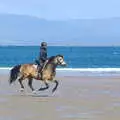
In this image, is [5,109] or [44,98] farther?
[44,98]

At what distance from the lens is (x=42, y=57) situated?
2083cm

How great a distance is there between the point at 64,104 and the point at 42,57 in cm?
250

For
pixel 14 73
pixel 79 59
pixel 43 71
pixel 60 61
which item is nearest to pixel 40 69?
pixel 43 71

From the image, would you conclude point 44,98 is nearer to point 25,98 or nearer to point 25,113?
point 25,98

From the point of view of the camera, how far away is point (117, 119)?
49.5ft

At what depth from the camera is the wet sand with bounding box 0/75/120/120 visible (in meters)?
15.7

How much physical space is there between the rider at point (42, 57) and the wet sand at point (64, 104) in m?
1.01

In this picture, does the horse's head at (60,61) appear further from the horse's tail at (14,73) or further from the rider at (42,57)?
the horse's tail at (14,73)

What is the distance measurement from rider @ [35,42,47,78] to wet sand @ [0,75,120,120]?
3.32 ft

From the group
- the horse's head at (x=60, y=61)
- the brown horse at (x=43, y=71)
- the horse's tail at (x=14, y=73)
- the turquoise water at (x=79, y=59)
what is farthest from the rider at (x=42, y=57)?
the turquoise water at (x=79, y=59)

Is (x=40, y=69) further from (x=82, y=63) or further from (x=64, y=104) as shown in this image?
(x=82, y=63)

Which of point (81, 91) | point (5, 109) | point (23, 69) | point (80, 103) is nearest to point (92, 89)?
point (81, 91)

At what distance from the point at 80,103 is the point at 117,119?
4232 millimetres

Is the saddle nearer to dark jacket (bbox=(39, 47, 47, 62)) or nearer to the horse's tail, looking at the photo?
dark jacket (bbox=(39, 47, 47, 62))
